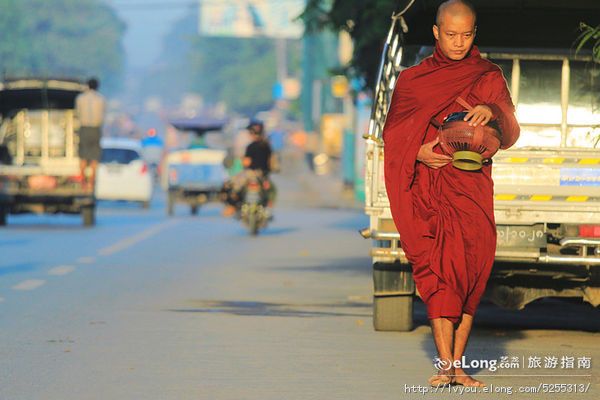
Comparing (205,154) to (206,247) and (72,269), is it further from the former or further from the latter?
(72,269)

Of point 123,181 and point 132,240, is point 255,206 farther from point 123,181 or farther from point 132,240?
point 123,181

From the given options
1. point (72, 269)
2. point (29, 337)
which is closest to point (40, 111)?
point (72, 269)

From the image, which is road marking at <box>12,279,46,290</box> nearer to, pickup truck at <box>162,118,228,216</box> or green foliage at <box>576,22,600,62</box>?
green foliage at <box>576,22,600,62</box>

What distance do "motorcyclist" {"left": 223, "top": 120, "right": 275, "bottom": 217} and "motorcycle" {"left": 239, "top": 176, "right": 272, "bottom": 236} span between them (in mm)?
93

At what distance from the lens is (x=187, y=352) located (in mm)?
10836

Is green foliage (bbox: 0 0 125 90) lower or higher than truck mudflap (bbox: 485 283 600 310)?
higher

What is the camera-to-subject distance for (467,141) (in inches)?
341

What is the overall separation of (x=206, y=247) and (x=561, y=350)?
463 inches

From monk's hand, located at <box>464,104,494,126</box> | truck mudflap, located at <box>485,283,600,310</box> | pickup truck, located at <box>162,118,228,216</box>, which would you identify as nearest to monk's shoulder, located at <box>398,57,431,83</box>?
monk's hand, located at <box>464,104,494,126</box>

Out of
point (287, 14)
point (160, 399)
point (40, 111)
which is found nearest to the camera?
point (160, 399)

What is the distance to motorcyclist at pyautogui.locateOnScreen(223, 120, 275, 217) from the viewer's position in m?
26.8

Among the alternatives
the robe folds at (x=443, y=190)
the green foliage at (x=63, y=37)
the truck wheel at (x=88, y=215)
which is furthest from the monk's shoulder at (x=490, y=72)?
the green foliage at (x=63, y=37)

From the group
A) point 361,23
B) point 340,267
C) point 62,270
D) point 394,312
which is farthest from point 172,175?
point 394,312

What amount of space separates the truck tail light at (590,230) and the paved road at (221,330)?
77cm
